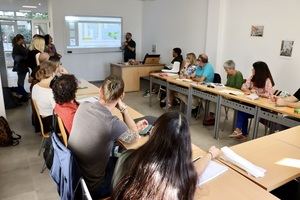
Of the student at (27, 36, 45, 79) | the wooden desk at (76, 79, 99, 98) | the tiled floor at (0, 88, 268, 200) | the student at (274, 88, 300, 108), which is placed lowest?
the tiled floor at (0, 88, 268, 200)

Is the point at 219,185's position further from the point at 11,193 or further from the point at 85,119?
the point at 11,193

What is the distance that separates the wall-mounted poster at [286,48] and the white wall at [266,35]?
7 cm

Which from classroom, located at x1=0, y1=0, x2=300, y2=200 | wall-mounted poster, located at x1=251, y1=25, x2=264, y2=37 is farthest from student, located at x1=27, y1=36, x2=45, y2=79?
wall-mounted poster, located at x1=251, y1=25, x2=264, y2=37

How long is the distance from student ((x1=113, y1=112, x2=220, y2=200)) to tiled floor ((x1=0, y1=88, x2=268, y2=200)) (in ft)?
5.84

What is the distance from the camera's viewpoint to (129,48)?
7.58 meters

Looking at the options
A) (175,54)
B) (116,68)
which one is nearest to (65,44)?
(116,68)

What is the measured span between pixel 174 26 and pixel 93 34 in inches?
95.6

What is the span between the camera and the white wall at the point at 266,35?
14.4 feet

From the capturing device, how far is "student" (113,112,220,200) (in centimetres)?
98

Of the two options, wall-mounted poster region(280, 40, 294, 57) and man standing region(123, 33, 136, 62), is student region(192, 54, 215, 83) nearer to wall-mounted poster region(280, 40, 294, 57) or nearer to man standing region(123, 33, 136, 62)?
wall-mounted poster region(280, 40, 294, 57)

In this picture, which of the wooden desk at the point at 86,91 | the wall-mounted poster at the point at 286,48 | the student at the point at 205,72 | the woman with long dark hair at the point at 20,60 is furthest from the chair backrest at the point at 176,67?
the woman with long dark hair at the point at 20,60

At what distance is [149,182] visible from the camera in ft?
3.22

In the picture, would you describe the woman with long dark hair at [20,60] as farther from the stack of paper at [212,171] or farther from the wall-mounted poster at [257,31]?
the stack of paper at [212,171]

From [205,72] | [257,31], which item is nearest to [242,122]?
[205,72]
